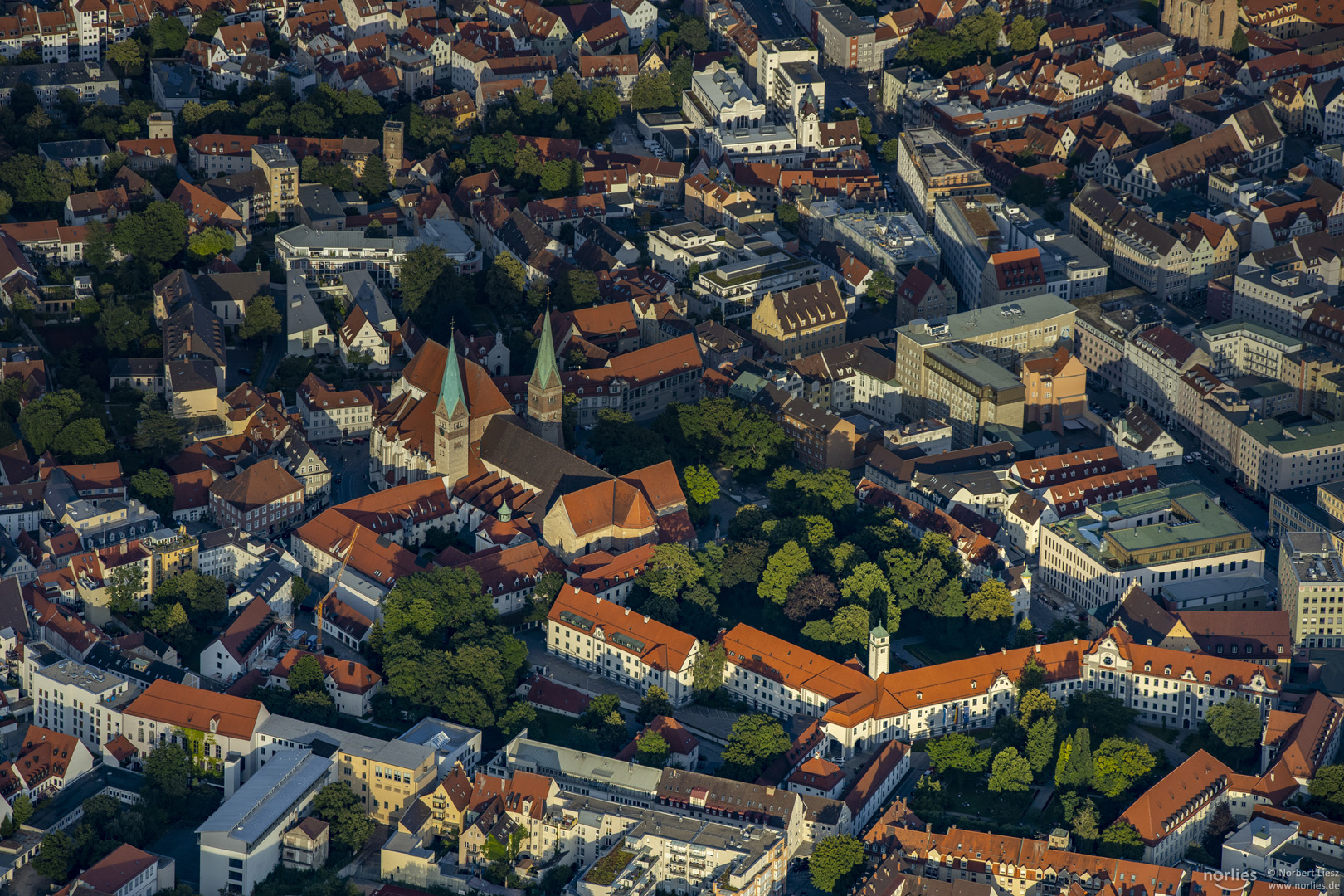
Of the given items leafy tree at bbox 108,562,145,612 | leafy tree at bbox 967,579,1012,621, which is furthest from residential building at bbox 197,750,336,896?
leafy tree at bbox 967,579,1012,621

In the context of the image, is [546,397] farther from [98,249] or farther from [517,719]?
[98,249]

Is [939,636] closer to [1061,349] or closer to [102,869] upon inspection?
[1061,349]

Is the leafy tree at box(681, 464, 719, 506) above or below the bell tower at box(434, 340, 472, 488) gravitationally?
below

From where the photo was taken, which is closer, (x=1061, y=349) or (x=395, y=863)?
(x=395, y=863)

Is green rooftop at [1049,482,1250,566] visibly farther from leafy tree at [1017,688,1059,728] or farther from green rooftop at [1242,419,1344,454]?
leafy tree at [1017,688,1059,728]

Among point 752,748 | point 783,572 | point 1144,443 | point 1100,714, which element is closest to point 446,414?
point 783,572

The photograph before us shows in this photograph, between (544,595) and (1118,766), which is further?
(544,595)

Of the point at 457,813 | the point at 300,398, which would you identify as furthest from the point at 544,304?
the point at 457,813
